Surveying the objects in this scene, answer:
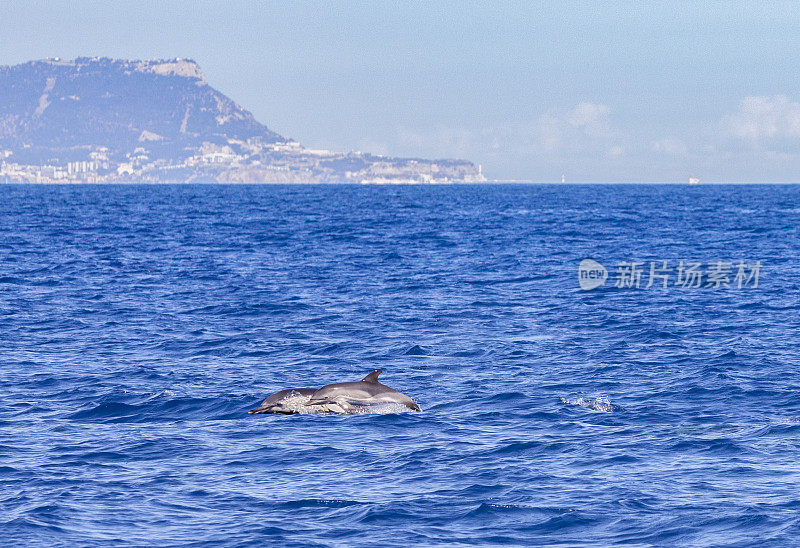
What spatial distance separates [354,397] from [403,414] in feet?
4.06

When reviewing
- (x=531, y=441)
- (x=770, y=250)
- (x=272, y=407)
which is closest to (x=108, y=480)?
(x=272, y=407)

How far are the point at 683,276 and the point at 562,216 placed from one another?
71402 mm

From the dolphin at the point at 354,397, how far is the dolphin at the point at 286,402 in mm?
181

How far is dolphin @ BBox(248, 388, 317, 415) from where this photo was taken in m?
22.9

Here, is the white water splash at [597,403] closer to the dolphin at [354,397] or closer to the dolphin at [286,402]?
the dolphin at [354,397]

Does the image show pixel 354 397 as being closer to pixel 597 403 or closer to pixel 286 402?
pixel 286 402

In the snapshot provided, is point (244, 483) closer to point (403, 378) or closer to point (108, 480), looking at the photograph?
point (108, 480)

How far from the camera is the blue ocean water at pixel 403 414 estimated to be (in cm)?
1586

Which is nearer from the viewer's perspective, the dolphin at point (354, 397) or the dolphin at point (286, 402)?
the dolphin at point (286, 402)

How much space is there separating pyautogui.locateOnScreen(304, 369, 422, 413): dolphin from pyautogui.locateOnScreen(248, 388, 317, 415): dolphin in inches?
7.1

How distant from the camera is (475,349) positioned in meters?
31.6

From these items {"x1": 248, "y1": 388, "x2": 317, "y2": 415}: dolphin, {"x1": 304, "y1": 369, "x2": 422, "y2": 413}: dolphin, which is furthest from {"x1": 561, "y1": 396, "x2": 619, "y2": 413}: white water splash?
{"x1": 248, "y1": 388, "x2": 317, "y2": 415}: dolphin

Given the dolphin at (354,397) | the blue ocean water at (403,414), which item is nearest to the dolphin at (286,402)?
the dolphin at (354,397)

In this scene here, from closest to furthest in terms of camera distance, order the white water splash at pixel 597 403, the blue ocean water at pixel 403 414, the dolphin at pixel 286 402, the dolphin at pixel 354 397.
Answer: the blue ocean water at pixel 403 414 → the dolphin at pixel 286 402 → the dolphin at pixel 354 397 → the white water splash at pixel 597 403
